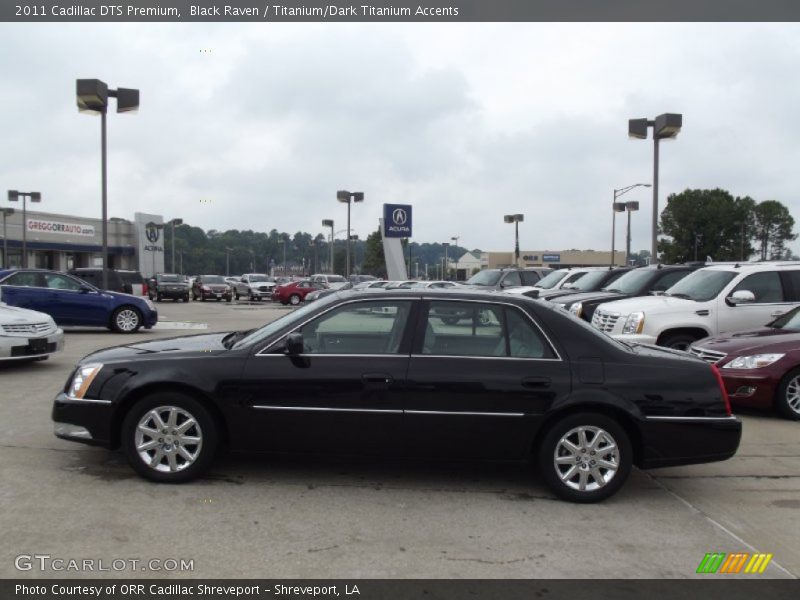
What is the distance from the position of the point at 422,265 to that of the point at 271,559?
14072 cm

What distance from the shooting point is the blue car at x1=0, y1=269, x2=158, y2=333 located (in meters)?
15.9

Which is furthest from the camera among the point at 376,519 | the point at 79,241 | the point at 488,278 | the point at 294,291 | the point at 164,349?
the point at 79,241

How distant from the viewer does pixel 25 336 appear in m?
10.1

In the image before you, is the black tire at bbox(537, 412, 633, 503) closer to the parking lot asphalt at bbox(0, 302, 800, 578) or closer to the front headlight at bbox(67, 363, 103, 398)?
the parking lot asphalt at bbox(0, 302, 800, 578)

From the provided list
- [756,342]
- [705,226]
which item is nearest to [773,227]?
[705,226]

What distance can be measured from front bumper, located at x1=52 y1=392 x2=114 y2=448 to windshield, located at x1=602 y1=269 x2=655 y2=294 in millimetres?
10397

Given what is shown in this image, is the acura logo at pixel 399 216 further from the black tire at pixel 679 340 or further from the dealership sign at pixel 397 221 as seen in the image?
the black tire at pixel 679 340

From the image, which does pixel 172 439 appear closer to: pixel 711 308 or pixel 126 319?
pixel 711 308

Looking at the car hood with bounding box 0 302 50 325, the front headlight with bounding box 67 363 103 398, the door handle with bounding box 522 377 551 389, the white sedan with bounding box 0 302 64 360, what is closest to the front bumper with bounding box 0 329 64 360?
the white sedan with bounding box 0 302 64 360

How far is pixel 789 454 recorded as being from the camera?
21.7ft

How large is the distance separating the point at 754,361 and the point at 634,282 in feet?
19.8
